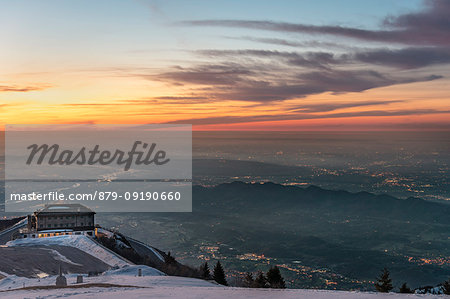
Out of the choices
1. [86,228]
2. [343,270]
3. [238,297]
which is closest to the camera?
[238,297]

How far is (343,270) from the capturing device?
144 m

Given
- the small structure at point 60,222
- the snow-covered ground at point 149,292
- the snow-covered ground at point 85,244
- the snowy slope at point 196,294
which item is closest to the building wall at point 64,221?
the small structure at point 60,222

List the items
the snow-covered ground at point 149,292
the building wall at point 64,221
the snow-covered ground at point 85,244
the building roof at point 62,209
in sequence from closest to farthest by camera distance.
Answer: the snow-covered ground at point 149,292
the snow-covered ground at point 85,244
the building wall at point 64,221
the building roof at point 62,209

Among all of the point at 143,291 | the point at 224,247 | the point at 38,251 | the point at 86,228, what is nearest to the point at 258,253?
the point at 224,247

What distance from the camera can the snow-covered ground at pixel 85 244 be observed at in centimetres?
4566

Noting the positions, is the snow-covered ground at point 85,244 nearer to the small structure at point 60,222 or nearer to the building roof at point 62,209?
the small structure at point 60,222

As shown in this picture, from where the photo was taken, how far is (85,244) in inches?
2000

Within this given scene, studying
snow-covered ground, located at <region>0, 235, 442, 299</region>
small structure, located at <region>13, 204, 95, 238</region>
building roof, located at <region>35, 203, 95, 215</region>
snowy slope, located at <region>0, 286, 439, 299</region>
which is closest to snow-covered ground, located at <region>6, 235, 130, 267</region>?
small structure, located at <region>13, 204, 95, 238</region>

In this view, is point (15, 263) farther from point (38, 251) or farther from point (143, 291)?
point (143, 291)

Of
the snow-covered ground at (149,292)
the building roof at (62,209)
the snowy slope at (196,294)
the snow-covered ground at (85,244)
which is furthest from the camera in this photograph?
the building roof at (62,209)

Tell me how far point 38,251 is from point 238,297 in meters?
32.4

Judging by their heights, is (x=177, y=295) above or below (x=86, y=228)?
above

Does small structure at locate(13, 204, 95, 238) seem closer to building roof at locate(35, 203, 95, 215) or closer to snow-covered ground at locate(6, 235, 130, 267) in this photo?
building roof at locate(35, 203, 95, 215)

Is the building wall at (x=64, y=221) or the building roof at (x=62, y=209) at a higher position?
the building roof at (x=62, y=209)
